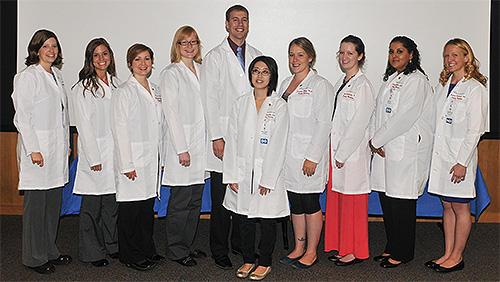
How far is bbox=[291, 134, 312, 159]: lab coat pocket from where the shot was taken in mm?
3346

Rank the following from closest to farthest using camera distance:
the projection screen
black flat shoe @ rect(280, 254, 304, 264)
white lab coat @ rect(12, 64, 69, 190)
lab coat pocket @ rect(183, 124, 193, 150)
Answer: white lab coat @ rect(12, 64, 69, 190), lab coat pocket @ rect(183, 124, 193, 150), black flat shoe @ rect(280, 254, 304, 264), the projection screen

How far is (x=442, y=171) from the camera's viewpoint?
11.2 ft

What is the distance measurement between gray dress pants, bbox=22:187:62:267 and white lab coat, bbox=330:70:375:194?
209 cm

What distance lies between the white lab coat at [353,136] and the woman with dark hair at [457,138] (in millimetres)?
519

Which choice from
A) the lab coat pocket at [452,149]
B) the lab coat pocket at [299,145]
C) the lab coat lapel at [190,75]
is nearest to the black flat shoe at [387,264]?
the lab coat pocket at [452,149]

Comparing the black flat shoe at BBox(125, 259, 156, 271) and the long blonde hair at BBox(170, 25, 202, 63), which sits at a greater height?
the long blonde hair at BBox(170, 25, 202, 63)

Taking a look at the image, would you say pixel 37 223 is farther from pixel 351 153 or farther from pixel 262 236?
pixel 351 153

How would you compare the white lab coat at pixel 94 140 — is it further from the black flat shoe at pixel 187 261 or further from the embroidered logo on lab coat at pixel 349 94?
the embroidered logo on lab coat at pixel 349 94

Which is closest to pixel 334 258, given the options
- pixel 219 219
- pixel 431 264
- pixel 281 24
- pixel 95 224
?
pixel 431 264

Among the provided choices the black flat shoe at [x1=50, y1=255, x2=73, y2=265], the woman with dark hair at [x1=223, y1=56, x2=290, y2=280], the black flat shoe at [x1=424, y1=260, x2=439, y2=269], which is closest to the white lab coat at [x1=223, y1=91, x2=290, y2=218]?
the woman with dark hair at [x1=223, y1=56, x2=290, y2=280]

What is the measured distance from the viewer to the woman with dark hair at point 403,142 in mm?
3412

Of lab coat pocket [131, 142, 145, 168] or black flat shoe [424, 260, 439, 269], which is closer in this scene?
lab coat pocket [131, 142, 145, 168]

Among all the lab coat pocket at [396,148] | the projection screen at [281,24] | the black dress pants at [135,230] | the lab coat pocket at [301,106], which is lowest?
the black dress pants at [135,230]

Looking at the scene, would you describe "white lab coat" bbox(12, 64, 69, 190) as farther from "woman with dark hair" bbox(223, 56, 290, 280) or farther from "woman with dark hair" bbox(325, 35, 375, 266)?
"woman with dark hair" bbox(325, 35, 375, 266)
